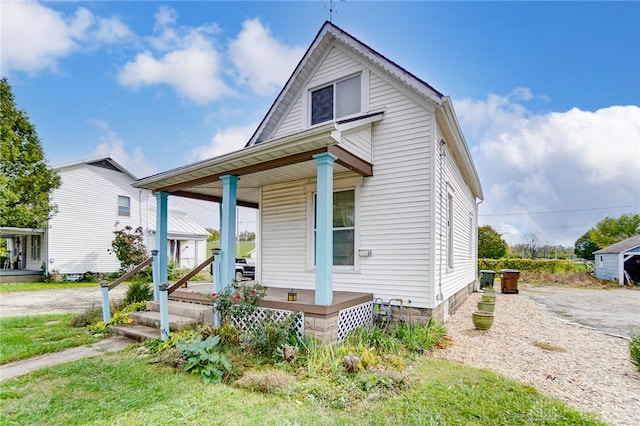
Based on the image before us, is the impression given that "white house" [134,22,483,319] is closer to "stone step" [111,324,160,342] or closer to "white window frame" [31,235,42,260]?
"stone step" [111,324,160,342]

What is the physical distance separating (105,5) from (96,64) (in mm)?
3536

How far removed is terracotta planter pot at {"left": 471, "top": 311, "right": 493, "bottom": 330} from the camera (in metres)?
7.04

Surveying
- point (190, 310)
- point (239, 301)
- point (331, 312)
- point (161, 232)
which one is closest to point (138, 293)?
point (161, 232)

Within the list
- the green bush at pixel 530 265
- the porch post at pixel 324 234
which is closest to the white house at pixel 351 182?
the porch post at pixel 324 234

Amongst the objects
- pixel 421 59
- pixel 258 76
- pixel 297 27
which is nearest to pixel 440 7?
pixel 421 59

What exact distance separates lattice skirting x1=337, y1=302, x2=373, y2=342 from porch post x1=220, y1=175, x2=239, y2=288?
7.58 feet

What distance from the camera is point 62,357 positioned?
536 cm

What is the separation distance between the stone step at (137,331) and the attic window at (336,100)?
5.96 metres

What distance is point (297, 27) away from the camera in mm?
10016

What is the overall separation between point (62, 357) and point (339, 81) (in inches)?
307

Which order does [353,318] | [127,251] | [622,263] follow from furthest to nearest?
[622,263] → [127,251] → [353,318]

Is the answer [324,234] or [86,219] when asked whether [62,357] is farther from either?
[86,219]

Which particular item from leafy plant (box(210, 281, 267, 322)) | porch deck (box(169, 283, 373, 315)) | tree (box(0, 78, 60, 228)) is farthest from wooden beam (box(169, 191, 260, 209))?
tree (box(0, 78, 60, 228))

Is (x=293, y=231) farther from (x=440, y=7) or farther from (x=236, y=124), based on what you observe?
(x=236, y=124)
